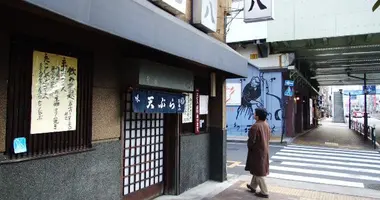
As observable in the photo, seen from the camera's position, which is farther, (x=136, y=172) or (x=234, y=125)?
(x=234, y=125)

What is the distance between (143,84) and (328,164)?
32.4 ft

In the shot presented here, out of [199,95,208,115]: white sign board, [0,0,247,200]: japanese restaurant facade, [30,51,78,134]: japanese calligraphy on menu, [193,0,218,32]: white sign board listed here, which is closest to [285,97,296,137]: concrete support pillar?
[199,95,208,115]: white sign board

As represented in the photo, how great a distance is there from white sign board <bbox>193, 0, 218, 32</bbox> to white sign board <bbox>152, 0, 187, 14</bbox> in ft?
1.69

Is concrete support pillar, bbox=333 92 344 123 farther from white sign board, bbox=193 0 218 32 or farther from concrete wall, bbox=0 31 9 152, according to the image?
concrete wall, bbox=0 31 9 152

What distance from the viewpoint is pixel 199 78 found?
327 inches

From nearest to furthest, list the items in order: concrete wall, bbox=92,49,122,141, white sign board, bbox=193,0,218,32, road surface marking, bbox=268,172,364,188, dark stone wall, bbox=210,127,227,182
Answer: concrete wall, bbox=92,49,122,141 < white sign board, bbox=193,0,218,32 < dark stone wall, bbox=210,127,227,182 < road surface marking, bbox=268,172,364,188

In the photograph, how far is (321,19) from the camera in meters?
18.0

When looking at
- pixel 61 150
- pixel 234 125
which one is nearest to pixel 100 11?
pixel 61 150

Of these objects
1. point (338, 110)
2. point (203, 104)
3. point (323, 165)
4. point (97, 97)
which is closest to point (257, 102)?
point (323, 165)

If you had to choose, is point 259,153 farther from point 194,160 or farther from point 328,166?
point 328,166

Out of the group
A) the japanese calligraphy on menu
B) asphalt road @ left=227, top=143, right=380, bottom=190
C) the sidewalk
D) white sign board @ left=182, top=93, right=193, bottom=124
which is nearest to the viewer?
the japanese calligraphy on menu

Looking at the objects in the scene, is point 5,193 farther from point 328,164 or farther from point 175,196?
point 328,164

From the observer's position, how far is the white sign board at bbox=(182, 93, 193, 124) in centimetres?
767

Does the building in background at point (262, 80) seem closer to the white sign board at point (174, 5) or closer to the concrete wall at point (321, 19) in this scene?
the concrete wall at point (321, 19)
